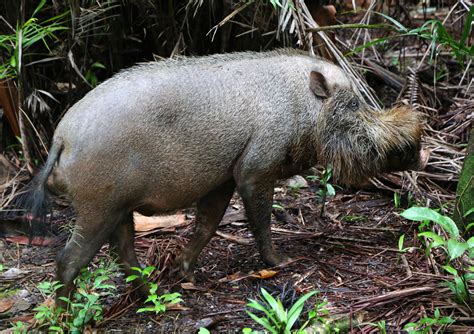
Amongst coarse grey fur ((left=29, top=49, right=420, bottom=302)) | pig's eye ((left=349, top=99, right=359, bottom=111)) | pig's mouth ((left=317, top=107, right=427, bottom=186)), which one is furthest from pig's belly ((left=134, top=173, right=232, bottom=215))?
pig's eye ((left=349, top=99, right=359, bottom=111))

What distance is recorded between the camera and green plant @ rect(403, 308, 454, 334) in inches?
138

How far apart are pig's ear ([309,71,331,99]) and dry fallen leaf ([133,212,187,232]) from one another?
174 centimetres

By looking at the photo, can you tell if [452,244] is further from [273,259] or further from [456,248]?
[273,259]

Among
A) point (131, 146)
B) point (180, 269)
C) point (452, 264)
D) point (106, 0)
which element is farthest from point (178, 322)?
point (106, 0)

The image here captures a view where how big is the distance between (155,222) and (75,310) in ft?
5.61

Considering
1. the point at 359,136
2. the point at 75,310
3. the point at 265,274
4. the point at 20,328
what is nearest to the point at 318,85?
the point at 359,136

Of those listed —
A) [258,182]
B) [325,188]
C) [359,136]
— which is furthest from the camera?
[325,188]

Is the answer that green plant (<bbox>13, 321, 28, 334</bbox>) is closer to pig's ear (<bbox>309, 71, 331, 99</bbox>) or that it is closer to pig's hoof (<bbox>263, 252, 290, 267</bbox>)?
pig's hoof (<bbox>263, 252, 290, 267</bbox>)

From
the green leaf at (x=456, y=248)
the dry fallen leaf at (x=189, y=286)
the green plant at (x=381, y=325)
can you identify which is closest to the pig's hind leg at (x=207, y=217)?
the dry fallen leaf at (x=189, y=286)

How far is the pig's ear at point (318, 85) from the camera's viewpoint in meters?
4.62

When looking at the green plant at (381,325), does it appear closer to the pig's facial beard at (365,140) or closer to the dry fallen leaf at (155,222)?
the pig's facial beard at (365,140)

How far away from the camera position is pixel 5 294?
434 cm

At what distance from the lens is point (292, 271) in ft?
15.4

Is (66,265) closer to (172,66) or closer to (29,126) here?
(172,66)
